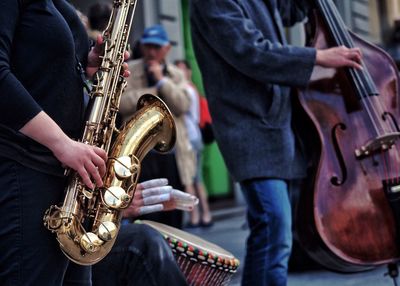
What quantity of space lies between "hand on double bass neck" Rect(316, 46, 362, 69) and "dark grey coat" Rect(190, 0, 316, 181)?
0.04 metres

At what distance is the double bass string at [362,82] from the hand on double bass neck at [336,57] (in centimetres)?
8

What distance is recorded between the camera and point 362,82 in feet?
10.8

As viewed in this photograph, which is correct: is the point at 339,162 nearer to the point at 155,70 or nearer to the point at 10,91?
the point at 10,91

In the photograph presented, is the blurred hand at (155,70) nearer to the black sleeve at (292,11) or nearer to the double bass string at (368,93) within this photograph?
the black sleeve at (292,11)

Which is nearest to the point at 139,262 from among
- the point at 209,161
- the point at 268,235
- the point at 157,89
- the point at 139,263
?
the point at 139,263

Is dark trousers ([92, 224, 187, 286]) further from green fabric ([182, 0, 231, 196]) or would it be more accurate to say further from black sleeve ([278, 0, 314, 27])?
green fabric ([182, 0, 231, 196])

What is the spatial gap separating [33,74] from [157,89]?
10.5 feet

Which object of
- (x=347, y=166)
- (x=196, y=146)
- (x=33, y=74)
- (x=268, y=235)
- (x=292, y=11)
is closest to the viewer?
(x=33, y=74)

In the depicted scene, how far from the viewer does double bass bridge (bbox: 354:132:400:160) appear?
3.21 metres

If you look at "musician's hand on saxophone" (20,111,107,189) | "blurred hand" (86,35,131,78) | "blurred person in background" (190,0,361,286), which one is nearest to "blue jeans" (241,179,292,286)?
"blurred person in background" (190,0,361,286)

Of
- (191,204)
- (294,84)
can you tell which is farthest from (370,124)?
(191,204)

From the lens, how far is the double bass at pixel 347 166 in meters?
3.10

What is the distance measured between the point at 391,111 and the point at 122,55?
1.38 metres

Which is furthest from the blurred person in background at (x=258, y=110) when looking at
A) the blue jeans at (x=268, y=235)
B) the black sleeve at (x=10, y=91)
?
the black sleeve at (x=10, y=91)
